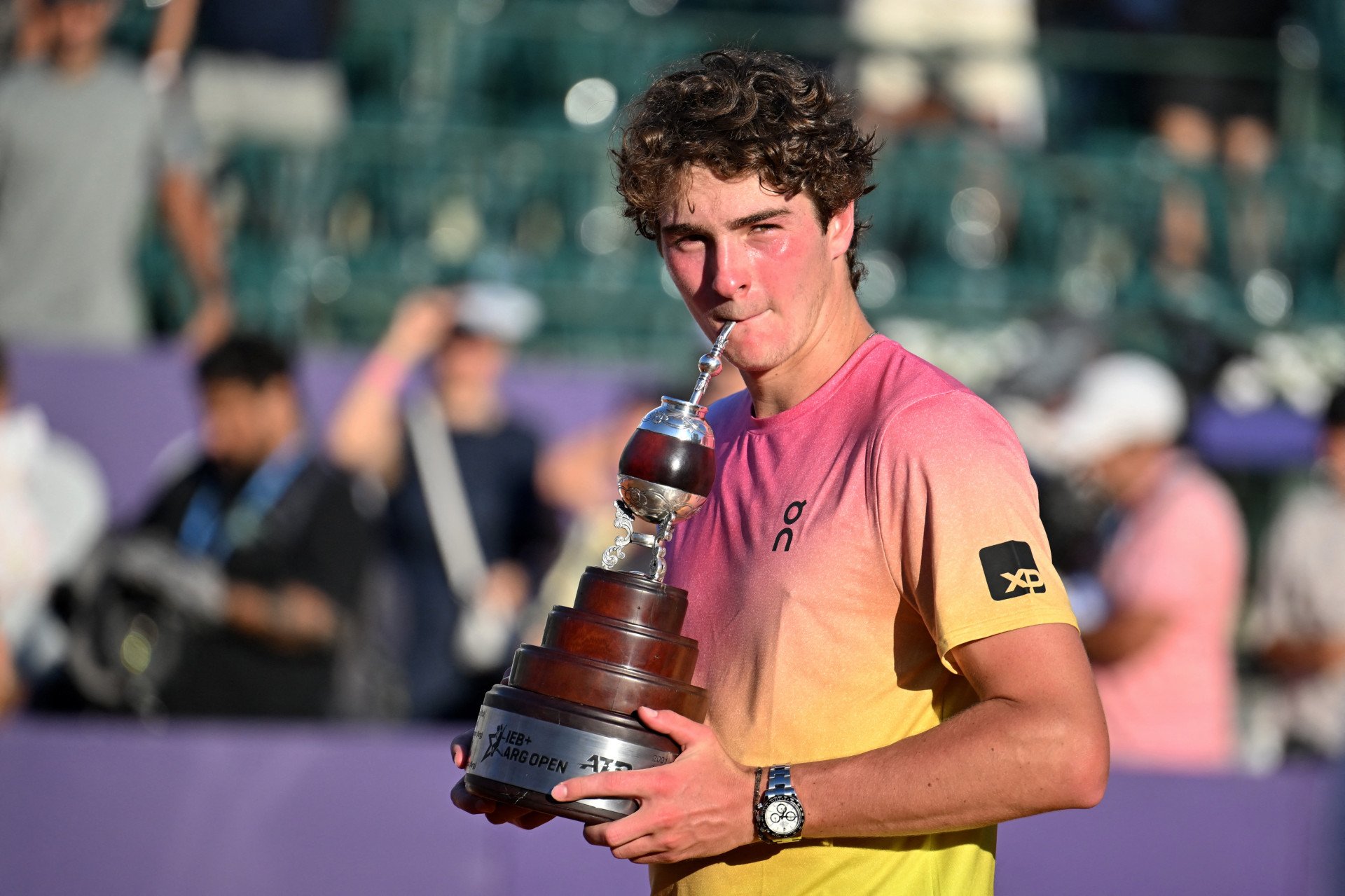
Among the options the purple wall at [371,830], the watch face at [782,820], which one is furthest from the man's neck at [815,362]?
the purple wall at [371,830]

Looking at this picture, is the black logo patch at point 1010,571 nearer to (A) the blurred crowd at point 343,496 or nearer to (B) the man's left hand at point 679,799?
(B) the man's left hand at point 679,799

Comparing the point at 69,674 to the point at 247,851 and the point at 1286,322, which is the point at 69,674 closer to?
the point at 247,851

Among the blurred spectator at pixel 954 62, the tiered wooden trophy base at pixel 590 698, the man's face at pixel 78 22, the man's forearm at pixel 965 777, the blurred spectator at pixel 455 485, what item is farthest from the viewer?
the blurred spectator at pixel 954 62

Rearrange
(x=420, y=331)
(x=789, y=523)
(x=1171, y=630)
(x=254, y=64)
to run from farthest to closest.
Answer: (x=254, y=64) < (x=420, y=331) < (x=1171, y=630) < (x=789, y=523)

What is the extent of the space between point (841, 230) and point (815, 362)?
0.21m

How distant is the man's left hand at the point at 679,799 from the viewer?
195 cm

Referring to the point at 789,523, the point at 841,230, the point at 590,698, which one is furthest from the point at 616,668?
the point at 841,230

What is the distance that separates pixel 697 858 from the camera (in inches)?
87.4

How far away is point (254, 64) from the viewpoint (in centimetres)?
841

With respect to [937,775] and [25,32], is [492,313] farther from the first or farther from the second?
[937,775]

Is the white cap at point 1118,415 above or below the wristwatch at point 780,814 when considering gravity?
above

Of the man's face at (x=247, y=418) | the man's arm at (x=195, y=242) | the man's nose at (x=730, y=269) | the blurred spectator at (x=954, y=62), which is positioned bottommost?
the man's nose at (x=730, y=269)

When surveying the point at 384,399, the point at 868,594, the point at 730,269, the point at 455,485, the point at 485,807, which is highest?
the point at 384,399

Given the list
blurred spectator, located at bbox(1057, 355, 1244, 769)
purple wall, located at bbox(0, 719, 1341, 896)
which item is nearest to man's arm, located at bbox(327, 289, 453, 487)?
purple wall, located at bbox(0, 719, 1341, 896)
